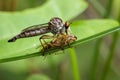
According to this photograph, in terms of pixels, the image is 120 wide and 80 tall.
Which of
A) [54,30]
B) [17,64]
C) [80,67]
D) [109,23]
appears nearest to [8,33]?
[54,30]

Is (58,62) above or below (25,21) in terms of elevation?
below

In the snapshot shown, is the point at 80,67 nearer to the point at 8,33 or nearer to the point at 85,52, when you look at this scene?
the point at 85,52

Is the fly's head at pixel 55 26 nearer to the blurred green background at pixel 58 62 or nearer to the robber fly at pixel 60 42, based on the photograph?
the robber fly at pixel 60 42

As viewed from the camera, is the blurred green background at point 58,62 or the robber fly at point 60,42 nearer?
the robber fly at point 60,42

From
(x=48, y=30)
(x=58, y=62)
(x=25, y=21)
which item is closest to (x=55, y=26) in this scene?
(x=48, y=30)

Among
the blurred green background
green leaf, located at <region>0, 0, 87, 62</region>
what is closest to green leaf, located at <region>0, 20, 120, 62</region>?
green leaf, located at <region>0, 0, 87, 62</region>

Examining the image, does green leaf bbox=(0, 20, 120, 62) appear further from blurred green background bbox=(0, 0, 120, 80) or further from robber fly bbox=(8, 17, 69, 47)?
blurred green background bbox=(0, 0, 120, 80)

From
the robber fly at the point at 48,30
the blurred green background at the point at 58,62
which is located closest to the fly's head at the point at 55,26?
the robber fly at the point at 48,30

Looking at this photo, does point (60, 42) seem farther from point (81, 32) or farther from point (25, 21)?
point (25, 21)
